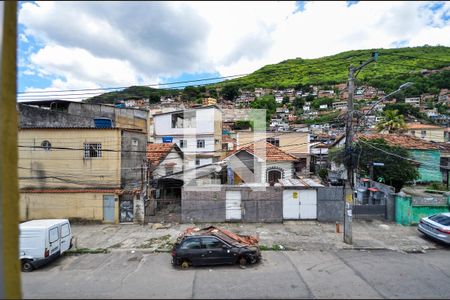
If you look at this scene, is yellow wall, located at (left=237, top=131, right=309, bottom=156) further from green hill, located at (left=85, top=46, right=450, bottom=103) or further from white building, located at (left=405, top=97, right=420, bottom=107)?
white building, located at (left=405, top=97, right=420, bottom=107)

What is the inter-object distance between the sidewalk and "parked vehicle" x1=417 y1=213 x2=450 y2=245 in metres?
0.50

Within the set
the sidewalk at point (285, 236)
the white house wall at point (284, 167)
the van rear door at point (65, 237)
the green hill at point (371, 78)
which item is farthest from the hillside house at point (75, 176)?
the green hill at point (371, 78)

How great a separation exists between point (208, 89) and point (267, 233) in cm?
6931

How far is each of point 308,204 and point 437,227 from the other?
621 cm

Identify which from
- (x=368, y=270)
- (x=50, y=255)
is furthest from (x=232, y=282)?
(x=50, y=255)

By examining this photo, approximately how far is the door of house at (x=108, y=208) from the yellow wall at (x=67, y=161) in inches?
32.9

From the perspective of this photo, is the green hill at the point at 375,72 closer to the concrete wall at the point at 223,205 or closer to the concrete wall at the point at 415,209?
the concrete wall at the point at 223,205

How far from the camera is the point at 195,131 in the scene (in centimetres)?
2923

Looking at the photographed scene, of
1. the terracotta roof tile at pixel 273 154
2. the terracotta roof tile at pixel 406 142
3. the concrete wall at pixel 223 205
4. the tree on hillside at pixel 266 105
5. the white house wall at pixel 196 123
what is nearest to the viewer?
the concrete wall at pixel 223 205

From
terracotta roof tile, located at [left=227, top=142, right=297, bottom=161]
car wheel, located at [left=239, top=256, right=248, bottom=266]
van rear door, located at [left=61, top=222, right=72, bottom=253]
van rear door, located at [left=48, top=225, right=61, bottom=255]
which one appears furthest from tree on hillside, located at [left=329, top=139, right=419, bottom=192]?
van rear door, located at [left=48, top=225, right=61, bottom=255]

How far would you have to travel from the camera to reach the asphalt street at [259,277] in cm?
729

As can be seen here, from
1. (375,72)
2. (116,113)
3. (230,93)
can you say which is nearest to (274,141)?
(116,113)

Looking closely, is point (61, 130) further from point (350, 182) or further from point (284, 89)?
point (284, 89)

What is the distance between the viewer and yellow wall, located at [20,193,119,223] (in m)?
15.3
